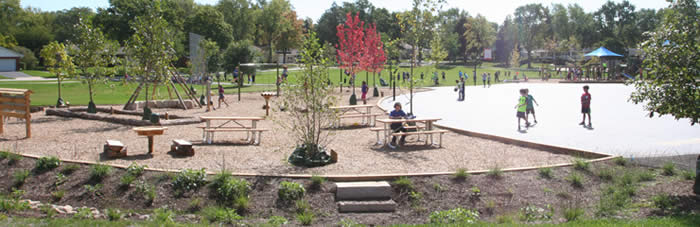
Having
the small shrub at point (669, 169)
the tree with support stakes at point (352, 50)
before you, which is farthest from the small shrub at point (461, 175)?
the tree with support stakes at point (352, 50)

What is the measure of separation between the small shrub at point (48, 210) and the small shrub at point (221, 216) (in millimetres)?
2109

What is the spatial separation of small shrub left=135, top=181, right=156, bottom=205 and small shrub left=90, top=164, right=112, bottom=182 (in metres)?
0.89

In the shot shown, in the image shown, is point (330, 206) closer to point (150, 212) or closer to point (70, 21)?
point (150, 212)

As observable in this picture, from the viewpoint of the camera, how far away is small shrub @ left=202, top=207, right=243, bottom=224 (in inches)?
301

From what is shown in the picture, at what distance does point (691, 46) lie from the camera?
348 inches

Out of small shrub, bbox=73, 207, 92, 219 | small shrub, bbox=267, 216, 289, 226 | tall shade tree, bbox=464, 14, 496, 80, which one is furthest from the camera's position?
tall shade tree, bbox=464, 14, 496, 80

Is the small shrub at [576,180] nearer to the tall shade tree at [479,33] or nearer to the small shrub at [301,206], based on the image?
the small shrub at [301,206]

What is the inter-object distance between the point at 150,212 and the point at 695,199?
8688 mm

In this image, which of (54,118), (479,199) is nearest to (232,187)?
(479,199)

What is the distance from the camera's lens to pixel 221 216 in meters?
7.73

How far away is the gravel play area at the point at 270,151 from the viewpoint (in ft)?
35.3

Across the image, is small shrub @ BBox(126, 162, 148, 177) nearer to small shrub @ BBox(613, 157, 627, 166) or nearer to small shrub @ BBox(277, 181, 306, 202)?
small shrub @ BBox(277, 181, 306, 202)

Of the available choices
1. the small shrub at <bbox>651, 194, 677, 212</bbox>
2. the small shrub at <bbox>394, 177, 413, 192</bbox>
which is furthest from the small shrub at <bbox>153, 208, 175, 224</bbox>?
the small shrub at <bbox>651, 194, 677, 212</bbox>

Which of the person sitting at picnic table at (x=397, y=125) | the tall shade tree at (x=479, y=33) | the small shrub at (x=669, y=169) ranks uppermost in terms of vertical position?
the tall shade tree at (x=479, y=33)
